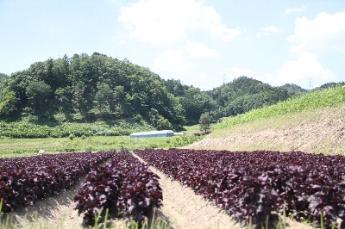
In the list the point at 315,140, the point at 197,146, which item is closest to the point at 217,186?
the point at 315,140

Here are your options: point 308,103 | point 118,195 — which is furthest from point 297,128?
point 118,195

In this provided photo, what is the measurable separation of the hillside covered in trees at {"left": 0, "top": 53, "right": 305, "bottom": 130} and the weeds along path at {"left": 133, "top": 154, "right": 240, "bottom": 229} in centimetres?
9977

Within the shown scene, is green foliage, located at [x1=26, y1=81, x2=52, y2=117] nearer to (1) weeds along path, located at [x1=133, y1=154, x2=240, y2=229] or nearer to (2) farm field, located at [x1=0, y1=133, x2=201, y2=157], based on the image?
(2) farm field, located at [x1=0, y1=133, x2=201, y2=157]

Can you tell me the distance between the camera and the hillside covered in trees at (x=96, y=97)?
11919 cm

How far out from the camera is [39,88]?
120812 mm

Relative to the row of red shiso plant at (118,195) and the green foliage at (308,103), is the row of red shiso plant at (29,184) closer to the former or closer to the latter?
the row of red shiso plant at (118,195)

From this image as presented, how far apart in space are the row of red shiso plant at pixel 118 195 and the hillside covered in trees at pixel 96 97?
340ft

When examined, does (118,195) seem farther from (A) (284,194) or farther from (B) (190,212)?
(A) (284,194)

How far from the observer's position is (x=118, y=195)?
11578 mm

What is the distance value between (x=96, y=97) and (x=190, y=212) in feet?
389

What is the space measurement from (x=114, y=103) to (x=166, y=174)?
362ft

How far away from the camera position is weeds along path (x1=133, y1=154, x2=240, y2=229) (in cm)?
1115

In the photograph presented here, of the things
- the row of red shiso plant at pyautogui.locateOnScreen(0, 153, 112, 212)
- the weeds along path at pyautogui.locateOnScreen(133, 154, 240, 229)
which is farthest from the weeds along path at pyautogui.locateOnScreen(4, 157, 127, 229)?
the weeds along path at pyautogui.locateOnScreen(133, 154, 240, 229)

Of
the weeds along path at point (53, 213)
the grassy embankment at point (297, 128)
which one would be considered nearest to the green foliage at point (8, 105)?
the grassy embankment at point (297, 128)
